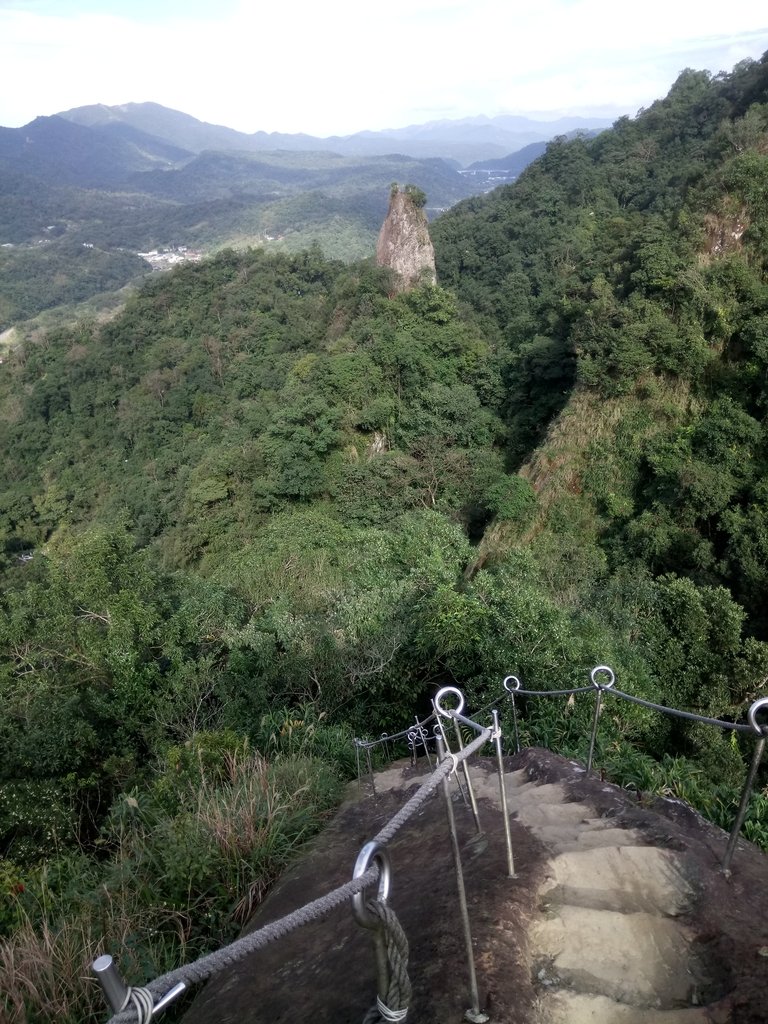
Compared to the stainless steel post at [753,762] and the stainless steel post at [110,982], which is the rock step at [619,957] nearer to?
the stainless steel post at [753,762]

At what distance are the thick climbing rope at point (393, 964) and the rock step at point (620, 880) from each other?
46.8 inches

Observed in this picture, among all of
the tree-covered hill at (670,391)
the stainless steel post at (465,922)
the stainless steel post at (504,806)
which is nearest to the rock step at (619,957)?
the stainless steel post at (504,806)

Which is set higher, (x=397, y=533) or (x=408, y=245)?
(x=408, y=245)

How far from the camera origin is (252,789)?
12.3 feet

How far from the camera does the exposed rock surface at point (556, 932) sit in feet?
6.81

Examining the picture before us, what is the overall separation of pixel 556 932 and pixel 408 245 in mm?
30999

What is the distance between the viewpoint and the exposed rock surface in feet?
6.81

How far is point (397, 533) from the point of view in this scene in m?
15.4

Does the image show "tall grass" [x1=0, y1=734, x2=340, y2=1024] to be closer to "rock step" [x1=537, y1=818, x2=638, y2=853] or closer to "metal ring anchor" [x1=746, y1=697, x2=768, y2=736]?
"rock step" [x1=537, y1=818, x2=638, y2=853]

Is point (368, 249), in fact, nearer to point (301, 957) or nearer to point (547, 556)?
point (547, 556)

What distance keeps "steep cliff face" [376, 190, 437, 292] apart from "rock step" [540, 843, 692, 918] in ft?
95.8

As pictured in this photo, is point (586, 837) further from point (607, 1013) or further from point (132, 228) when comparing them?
point (132, 228)

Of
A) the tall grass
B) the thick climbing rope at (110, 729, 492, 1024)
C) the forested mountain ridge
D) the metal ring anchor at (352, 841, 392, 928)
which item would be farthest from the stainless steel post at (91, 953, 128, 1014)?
the forested mountain ridge

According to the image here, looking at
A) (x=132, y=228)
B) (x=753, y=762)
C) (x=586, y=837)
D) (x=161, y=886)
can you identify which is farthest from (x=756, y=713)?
(x=132, y=228)
